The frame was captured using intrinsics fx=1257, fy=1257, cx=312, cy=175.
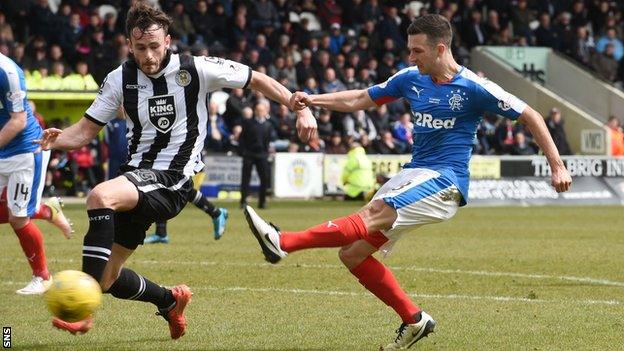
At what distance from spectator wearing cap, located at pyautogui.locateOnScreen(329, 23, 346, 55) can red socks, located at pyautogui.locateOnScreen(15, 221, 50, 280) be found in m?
22.0

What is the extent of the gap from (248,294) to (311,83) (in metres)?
18.6

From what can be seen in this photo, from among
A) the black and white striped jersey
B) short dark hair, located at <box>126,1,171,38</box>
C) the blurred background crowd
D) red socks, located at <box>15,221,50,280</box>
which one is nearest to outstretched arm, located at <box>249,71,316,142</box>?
the black and white striped jersey

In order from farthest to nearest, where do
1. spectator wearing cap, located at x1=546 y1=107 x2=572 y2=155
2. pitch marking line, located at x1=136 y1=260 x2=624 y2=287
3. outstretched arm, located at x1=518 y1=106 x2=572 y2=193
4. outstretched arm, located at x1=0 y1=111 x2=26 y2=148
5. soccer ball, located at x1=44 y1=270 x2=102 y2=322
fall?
spectator wearing cap, located at x1=546 y1=107 x2=572 y2=155
pitch marking line, located at x1=136 y1=260 x2=624 y2=287
outstretched arm, located at x1=0 y1=111 x2=26 y2=148
outstretched arm, located at x1=518 y1=106 x2=572 y2=193
soccer ball, located at x1=44 y1=270 x2=102 y2=322

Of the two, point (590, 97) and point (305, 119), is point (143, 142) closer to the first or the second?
point (305, 119)

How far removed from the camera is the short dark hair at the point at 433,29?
8.14 m

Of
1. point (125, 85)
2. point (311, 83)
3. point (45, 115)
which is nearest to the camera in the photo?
point (125, 85)

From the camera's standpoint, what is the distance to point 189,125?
8258 mm

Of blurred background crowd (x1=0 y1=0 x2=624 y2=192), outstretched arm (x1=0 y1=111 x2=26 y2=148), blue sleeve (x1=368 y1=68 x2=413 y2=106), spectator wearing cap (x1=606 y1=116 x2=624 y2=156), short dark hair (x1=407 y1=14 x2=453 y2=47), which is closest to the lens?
short dark hair (x1=407 y1=14 x2=453 y2=47)

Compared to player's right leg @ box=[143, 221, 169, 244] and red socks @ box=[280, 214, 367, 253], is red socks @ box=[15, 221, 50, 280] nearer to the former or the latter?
red socks @ box=[280, 214, 367, 253]

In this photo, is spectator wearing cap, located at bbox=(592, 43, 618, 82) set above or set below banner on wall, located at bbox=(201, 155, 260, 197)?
above

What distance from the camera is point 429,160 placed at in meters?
8.24

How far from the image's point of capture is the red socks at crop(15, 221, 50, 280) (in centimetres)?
1082

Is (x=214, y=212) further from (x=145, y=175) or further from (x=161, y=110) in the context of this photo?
(x=145, y=175)

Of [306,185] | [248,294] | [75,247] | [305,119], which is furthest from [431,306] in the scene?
[306,185]
